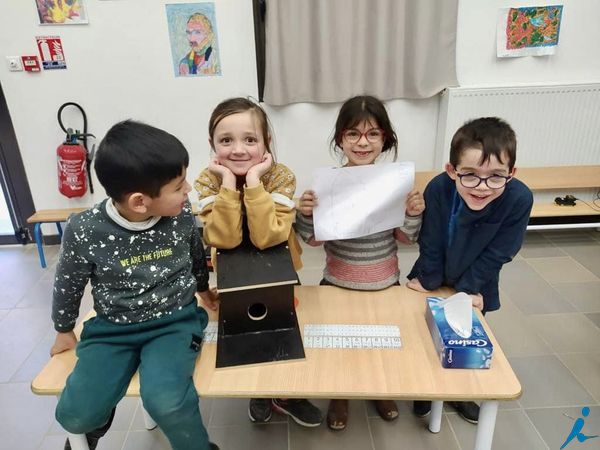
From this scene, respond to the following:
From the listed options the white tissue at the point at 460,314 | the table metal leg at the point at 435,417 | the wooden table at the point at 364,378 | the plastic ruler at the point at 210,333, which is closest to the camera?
the wooden table at the point at 364,378

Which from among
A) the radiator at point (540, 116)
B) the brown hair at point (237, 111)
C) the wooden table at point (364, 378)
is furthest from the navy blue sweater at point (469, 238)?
the radiator at point (540, 116)

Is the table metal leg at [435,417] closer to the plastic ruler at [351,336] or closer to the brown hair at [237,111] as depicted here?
the plastic ruler at [351,336]

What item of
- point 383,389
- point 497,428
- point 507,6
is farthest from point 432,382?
point 507,6

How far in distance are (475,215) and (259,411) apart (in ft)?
3.66

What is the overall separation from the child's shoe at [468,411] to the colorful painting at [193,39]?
254cm

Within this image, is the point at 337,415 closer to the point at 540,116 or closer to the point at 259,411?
the point at 259,411

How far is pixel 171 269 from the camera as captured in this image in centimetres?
119

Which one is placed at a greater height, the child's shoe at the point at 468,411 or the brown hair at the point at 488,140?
the brown hair at the point at 488,140

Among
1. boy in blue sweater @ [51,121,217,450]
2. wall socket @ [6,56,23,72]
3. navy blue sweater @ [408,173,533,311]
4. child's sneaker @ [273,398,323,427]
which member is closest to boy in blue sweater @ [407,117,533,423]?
navy blue sweater @ [408,173,533,311]

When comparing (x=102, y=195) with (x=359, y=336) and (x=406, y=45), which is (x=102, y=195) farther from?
(x=359, y=336)

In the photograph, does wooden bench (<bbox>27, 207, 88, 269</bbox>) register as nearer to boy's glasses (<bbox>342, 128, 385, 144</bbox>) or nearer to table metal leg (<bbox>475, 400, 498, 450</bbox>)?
boy's glasses (<bbox>342, 128, 385, 144</bbox>)

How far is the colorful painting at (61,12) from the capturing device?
9.34ft

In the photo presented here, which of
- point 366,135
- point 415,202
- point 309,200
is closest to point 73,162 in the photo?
point 309,200

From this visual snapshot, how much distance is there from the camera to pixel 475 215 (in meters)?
1.33
